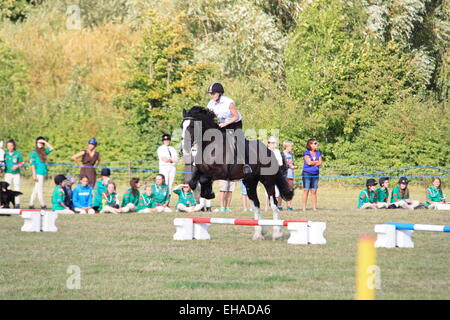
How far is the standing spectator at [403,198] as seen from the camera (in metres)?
22.0

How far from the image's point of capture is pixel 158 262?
10.9 metres

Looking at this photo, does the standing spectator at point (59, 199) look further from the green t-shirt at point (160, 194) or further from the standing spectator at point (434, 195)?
the standing spectator at point (434, 195)

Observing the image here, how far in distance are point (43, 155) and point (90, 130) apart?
16.4 m

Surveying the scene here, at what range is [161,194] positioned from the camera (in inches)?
841

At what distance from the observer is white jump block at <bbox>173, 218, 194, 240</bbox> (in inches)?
540

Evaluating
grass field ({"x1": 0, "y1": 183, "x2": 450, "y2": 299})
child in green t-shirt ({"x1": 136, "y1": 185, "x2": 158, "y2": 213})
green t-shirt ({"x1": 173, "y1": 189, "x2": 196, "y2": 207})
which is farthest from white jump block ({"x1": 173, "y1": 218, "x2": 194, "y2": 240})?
green t-shirt ({"x1": 173, "y1": 189, "x2": 196, "y2": 207})

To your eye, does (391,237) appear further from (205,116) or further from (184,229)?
(205,116)

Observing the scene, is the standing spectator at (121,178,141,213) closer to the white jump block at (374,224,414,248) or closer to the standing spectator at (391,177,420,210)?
the standing spectator at (391,177,420,210)

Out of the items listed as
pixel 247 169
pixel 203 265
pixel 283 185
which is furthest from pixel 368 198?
pixel 203 265

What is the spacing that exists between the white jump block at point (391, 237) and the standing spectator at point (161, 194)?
961 cm

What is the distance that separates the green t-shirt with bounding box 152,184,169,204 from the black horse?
6.92 m
